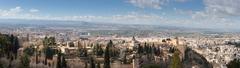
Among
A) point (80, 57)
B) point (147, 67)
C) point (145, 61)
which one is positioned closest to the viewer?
point (147, 67)

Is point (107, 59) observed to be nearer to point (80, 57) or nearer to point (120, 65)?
point (120, 65)

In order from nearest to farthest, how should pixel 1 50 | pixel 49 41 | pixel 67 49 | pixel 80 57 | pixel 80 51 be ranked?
1. pixel 1 50
2. pixel 80 57
3. pixel 80 51
4. pixel 67 49
5. pixel 49 41

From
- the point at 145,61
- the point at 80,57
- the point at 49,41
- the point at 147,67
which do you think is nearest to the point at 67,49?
the point at 49,41

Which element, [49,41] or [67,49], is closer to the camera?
[67,49]

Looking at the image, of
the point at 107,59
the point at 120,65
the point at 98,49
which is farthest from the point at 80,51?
the point at 107,59

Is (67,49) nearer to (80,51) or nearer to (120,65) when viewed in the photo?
(80,51)

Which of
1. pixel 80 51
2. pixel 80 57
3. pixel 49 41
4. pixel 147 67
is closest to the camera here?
pixel 147 67

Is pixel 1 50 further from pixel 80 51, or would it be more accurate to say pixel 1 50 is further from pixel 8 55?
pixel 80 51

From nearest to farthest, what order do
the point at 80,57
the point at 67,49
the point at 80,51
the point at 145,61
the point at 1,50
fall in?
the point at 1,50 < the point at 145,61 < the point at 80,57 < the point at 80,51 < the point at 67,49

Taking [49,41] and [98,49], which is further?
[49,41]
